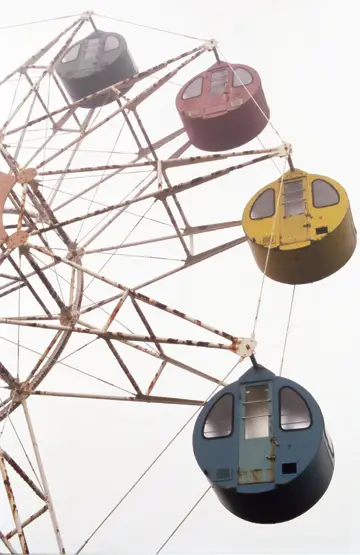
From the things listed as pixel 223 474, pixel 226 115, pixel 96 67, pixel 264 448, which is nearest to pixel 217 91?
pixel 226 115

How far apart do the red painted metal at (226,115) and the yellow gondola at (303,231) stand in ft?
11.3

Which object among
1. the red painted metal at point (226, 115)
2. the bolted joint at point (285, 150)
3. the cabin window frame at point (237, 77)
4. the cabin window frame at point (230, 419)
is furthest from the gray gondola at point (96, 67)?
the cabin window frame at point (230, 419)

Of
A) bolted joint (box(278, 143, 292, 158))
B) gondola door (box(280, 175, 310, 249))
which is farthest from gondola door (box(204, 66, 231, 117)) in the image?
gondola door (box(280, 175, 310, 249))

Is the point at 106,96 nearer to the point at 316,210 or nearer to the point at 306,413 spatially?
the point at 316,210

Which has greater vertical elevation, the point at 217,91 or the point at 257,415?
the point at 217,91

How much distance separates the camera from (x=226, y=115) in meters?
17.6

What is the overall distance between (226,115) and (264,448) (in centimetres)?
903

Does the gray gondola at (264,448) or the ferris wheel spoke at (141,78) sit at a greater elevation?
the ferris wheel spoke at (141,78)

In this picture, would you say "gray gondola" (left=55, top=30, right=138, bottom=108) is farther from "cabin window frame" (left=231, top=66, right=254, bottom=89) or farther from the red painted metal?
"cabin window frame" (left=231, top=66, right=254, bottom=89)

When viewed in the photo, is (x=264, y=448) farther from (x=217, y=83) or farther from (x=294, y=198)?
(x=217, y=83)

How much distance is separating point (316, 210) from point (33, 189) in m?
5.94

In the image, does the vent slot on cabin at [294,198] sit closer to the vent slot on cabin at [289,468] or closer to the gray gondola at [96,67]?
the vent slot on cabin at [289,468]

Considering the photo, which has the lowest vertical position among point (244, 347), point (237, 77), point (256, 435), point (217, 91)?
point (256, 435)

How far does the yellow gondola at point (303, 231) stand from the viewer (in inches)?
546
